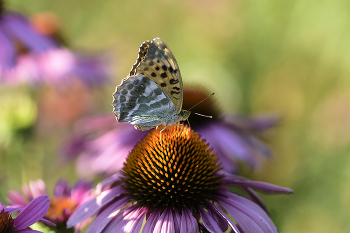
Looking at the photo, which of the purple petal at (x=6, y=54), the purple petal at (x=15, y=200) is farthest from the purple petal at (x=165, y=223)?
the purple petal at (x=6, y=54)

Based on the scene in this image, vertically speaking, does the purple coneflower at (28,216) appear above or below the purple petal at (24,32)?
below

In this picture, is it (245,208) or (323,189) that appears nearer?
(245,208)

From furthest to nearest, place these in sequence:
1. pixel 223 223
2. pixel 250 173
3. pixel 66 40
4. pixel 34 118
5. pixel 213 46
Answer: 1. pixel 213 46
2. pixel 66 40
3. pixel 250 173
4. pixel 34 118
5. pixel 223 223

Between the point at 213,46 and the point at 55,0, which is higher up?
the point at 55,0

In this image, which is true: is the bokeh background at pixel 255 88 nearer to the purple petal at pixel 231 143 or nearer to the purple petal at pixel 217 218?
the purple petal at pixel 231 143

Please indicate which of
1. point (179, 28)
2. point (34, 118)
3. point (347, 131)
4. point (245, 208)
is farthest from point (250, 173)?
point (179, 28)

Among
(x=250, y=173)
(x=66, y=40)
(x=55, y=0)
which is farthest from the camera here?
(x=55, y=0)

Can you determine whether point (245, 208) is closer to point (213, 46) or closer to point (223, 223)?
point (223, 223)

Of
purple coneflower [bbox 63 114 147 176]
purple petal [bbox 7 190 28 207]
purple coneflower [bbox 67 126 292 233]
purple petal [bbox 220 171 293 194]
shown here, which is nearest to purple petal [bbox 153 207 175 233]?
purple coneflower [bbox 67 126 292 233]
